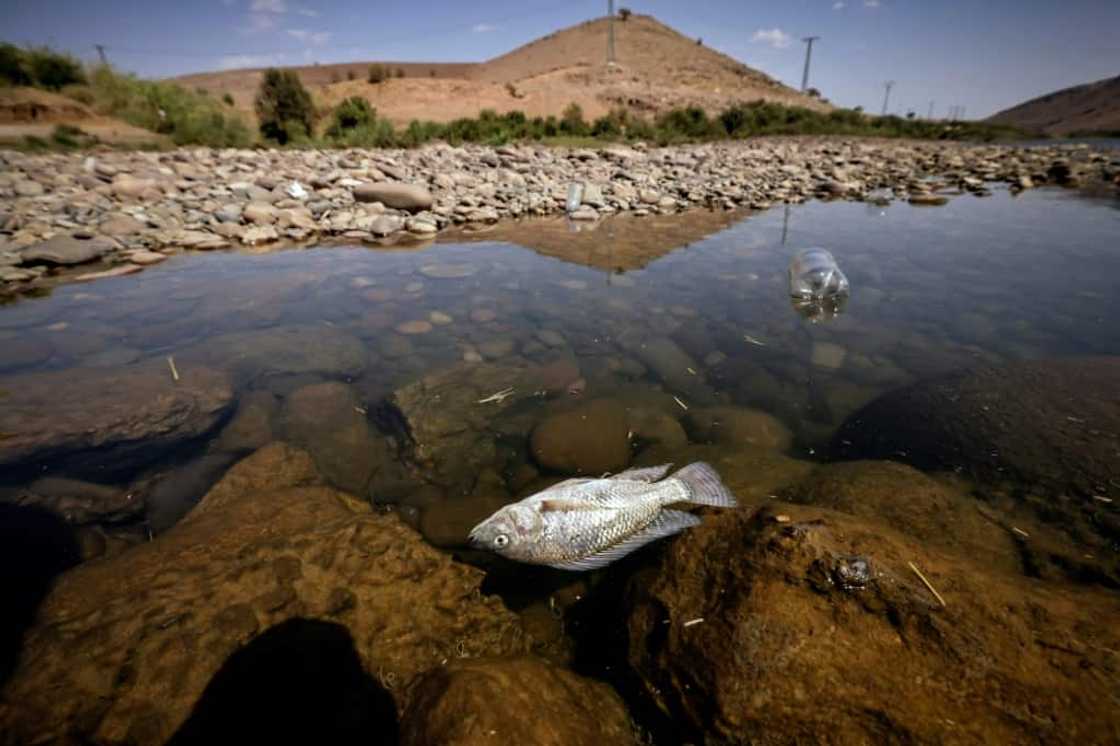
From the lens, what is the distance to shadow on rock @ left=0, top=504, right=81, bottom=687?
1905mm

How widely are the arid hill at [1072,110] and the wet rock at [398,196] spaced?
3183 inches

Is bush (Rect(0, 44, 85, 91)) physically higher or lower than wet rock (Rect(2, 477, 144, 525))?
higher

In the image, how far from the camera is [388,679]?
1837 millimetres

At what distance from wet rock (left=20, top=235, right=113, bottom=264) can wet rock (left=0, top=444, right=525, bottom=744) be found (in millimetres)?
7428

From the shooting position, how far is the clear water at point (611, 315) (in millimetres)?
3873

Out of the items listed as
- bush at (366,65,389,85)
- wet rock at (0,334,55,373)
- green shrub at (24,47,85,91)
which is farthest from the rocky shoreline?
bush at (366,65,389,85)

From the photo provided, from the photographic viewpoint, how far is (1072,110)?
7750 centimetres

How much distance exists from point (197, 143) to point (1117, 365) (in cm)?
2355

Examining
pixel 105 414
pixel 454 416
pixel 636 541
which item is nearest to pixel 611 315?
pixel 454 416

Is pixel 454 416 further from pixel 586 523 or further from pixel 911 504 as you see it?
pixel 911 504

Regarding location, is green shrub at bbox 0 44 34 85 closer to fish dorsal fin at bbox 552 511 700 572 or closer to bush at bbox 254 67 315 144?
bush at bbox 254 67 315 144

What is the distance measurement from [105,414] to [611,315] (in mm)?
4434

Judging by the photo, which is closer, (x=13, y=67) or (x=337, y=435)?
(x=337, y=435)

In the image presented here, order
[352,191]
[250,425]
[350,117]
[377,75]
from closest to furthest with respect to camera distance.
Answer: [250,425] → [352,191] → [350,117] → [377,75]
